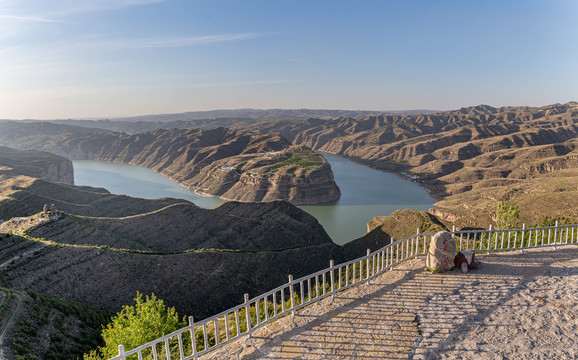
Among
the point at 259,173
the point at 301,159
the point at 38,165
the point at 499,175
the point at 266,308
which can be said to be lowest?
the point at 259,173

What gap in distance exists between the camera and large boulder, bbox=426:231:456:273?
1303 cm

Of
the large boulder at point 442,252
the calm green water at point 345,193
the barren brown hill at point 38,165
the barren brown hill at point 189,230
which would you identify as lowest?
the calm green water at point 345,193

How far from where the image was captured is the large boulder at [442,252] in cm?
1303

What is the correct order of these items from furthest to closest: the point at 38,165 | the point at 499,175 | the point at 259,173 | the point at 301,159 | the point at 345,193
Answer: the point at 301,159 < the point at 345,193 < the point at 259,173 < the point at 499,175 < the point at 38,165

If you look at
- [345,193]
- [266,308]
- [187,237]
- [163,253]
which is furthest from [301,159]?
[266,308]

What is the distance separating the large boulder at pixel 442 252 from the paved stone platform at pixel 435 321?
419 mm

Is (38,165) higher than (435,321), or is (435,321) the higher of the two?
(435,321)

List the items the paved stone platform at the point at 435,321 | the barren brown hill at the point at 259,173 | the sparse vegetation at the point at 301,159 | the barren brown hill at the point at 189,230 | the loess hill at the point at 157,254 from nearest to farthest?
the paved stone platform at the point at 435,321
the loess hill at the point at 157,254
the barren brown hill at the point at 189,230
the barren brown hill at the point at 259,173
the sparse vegetation at the point at 301,159

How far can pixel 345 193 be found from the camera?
→ 446ft

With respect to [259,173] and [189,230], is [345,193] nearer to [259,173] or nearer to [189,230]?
[259,173]

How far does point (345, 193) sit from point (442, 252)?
12441 centimetres

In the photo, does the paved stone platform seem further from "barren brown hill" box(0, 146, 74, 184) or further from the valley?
"barren brown hill" box(0, 146, 74, 184)

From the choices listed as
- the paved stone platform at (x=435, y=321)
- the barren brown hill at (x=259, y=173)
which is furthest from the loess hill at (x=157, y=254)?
the barren brown hill at (x=259, y=173)

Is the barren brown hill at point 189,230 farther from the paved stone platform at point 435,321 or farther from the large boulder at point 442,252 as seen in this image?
the large boulder at point 442,252
